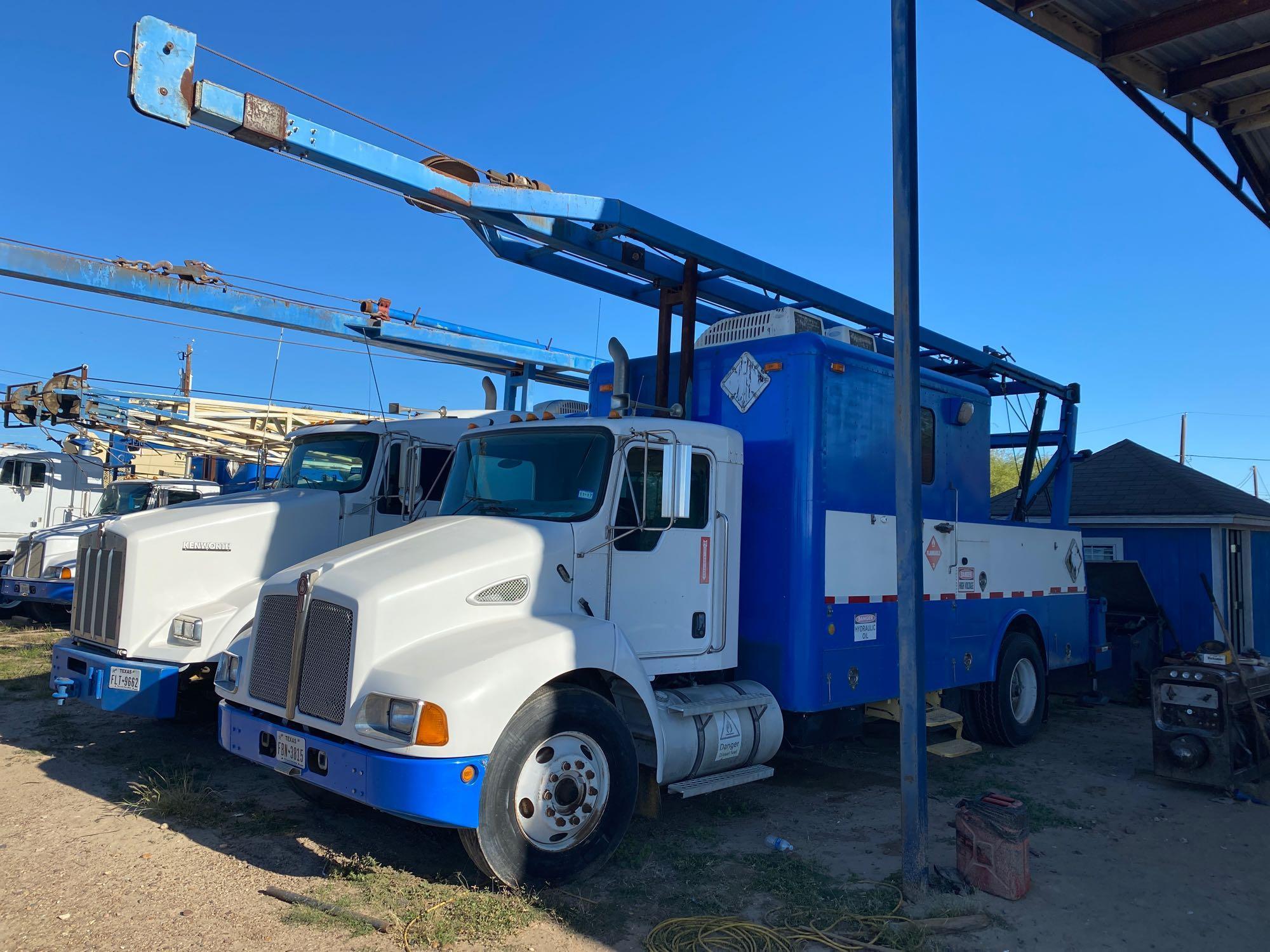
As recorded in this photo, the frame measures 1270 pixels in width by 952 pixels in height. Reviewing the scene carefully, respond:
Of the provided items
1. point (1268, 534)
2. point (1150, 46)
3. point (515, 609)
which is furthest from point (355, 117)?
point (1268, 534)

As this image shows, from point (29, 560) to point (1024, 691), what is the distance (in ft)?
41.0

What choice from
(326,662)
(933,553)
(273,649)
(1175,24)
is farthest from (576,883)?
(1175,24)

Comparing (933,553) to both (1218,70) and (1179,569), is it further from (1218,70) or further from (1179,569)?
(1179,569)

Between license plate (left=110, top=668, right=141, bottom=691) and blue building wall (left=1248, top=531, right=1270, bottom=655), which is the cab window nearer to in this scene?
license plate (left=110, top=668, right=141, bottom=691)

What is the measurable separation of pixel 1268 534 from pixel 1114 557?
106 inches

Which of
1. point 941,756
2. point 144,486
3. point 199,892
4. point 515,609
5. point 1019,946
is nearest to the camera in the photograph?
point 1019,946

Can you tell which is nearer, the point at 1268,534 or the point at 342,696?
the point at 342,696

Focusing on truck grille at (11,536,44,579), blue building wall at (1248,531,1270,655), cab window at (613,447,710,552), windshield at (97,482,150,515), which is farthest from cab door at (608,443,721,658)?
windshield at (97,482,150,515)

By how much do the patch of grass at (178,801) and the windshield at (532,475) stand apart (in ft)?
7.88

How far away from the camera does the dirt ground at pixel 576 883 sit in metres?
4.11

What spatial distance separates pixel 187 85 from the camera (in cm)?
515

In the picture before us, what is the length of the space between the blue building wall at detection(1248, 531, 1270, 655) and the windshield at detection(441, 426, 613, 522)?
11650 millimetres

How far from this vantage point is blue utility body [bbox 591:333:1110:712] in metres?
5.98

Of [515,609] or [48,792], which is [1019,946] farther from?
[48,792]
